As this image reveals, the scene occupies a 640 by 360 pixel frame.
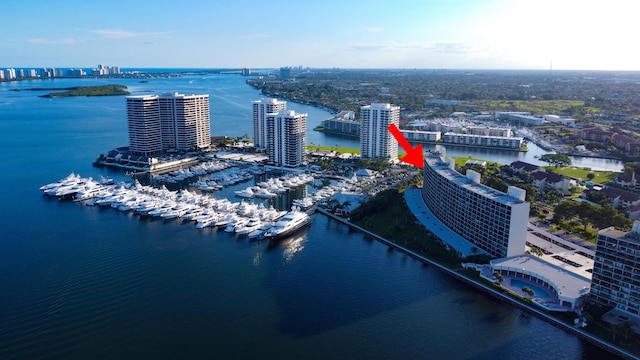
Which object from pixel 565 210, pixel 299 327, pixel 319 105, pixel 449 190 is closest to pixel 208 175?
pixel 449 190

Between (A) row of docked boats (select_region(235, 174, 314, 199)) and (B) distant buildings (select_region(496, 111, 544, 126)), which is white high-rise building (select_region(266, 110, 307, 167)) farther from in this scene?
(B) distant buildings (select_region(496, 111, 544, 126))

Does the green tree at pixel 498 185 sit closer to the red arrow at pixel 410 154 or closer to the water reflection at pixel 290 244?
the red arrow at pixel 410 154

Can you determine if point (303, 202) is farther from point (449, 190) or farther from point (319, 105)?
point (319, 105)

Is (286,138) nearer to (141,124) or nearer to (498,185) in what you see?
(141,124)

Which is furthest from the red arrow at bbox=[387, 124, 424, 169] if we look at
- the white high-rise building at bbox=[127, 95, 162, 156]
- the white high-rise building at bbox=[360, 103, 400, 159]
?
the white high-rise building at bbox=[127, 95, 162, 156]

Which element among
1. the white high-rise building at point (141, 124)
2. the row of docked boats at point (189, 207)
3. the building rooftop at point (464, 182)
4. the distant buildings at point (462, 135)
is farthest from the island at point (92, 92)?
the building rooftop at point (464, 182)

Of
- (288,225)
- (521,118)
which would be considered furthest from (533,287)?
(521,118)

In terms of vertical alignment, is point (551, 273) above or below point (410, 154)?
below
